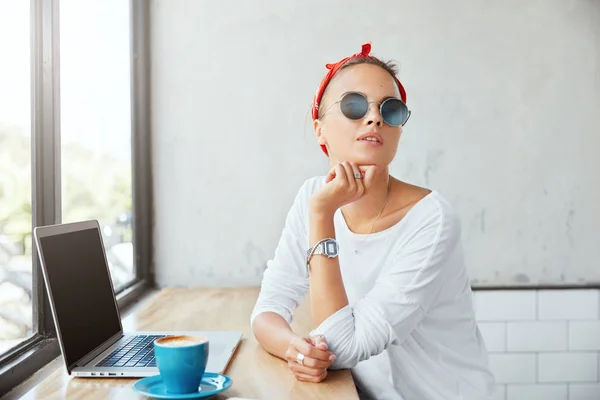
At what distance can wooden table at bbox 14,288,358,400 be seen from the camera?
111 centimetres

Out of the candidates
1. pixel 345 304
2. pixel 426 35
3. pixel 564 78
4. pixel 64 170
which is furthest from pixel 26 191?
pixel 564 78

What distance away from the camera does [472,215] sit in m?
2.49

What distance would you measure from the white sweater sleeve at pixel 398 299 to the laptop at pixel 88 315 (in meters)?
0.24

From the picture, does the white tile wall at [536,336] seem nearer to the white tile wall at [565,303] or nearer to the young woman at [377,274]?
the white tile wall at [565,303]

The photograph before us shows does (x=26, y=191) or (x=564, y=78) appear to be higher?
(x=564, y=78)

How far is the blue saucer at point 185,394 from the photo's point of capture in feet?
3.30

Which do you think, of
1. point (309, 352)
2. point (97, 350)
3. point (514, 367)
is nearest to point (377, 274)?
point (309, 352)

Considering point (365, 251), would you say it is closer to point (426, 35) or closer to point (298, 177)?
point (298, 177)

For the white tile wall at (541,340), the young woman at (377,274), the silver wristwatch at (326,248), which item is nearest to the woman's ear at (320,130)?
the young woman at (377,274)

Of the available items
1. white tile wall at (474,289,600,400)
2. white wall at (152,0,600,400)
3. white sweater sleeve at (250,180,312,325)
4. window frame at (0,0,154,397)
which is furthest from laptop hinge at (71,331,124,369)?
white tile wall at (474,289,600,400)

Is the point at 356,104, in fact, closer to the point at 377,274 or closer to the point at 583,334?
the point at 377,274

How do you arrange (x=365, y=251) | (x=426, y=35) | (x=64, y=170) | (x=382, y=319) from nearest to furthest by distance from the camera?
(x=382, y=319) → (x=365, y=251) → (x=64, y=170) → (x=426, y=35)

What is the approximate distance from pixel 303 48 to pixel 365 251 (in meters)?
1.25

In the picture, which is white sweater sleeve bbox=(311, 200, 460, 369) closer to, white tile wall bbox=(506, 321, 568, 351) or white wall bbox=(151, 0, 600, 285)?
white wall bbox=(151, 0, 600, 285)
